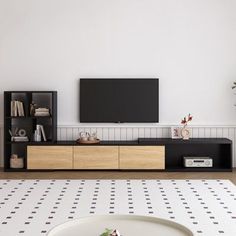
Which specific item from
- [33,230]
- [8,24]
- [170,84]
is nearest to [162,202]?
[33,230]

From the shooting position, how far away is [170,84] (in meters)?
7.38

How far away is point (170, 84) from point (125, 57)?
0.78 metres

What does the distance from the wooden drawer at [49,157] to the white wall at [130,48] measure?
2.75ft

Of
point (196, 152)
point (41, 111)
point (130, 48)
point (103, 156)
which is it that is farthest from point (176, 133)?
point (41, 111)

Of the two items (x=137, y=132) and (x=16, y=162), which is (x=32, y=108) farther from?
(x=137, y=132)

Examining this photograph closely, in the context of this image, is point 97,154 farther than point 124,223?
Yes

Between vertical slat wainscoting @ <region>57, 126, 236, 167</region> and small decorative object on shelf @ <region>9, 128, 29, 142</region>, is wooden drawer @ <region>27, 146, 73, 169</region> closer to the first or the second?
small decorative object on shelf @ <region>9, 128, 29, 142</region>

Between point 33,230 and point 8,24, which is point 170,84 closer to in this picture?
point 8,24

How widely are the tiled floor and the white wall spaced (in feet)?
5.11

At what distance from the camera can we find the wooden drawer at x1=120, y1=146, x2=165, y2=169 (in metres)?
7.04

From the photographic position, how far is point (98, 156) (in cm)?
706

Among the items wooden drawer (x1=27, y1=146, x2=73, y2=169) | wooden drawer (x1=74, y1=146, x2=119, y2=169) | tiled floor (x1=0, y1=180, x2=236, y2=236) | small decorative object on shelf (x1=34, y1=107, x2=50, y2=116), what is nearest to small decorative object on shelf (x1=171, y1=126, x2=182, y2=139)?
wooden drawer (x1=74, y1=146, x2=119, y2=169)

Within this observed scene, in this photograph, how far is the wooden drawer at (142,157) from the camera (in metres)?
7.04

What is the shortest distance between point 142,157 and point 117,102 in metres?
0.93
